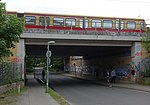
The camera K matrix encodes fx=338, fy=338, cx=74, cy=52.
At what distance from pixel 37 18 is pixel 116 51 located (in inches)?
487

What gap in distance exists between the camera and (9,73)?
2802cm

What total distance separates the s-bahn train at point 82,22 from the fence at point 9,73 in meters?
5.93

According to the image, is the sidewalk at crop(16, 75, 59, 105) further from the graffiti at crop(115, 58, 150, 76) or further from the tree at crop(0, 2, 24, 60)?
the graffiti at crop(115, 58, 150, 76)

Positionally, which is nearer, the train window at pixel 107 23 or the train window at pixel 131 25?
the train window at pixel 107 23

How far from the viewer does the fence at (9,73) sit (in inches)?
987

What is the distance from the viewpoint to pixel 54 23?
38875mm

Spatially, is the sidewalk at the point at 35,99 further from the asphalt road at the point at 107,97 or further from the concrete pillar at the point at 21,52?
the concrete pillar at the point at 21,52

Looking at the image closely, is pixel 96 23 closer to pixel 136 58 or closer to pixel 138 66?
pixel 136 58

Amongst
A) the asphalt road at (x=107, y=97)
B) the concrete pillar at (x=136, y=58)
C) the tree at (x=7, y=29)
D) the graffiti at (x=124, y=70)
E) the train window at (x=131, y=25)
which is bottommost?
the asphalt road at (x=107, y=97)

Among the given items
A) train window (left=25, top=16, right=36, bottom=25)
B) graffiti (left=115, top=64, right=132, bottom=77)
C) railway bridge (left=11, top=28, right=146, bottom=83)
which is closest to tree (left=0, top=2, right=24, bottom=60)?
railway bridge (left=11, top=28, right=146, bottom=83)

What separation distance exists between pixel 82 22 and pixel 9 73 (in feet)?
46.0

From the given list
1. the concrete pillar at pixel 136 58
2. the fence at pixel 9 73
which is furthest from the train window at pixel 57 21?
the concrete pillar at pixel 136 58

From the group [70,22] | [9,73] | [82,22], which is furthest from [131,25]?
[9,73]

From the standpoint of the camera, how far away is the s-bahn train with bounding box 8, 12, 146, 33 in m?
37.7
